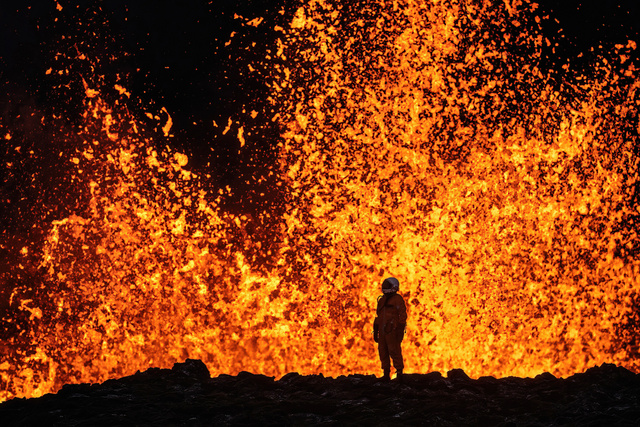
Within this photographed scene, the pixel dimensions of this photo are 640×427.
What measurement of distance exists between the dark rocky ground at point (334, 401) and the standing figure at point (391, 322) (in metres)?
0.36

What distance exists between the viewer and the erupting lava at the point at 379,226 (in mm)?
14023

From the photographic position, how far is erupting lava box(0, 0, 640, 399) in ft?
46.0

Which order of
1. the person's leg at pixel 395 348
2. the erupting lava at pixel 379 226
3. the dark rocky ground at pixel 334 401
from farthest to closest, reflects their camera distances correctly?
the erupting lava at pixel 379 226 → the person's leg at pixel 395 348 → the dark rocky ground at pixel 334 401

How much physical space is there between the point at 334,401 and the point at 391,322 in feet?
3.76

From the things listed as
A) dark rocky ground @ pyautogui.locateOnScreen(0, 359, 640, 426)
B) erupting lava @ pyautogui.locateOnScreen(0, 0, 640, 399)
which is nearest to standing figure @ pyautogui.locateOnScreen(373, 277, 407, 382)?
dark rocky ground @ pyautogui.locateOnScreen(0, 359, 640, 426)

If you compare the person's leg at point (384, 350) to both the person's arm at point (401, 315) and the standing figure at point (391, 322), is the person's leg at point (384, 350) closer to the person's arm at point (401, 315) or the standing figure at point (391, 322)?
the standing figure at point (391, 322)

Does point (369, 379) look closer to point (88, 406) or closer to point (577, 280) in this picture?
point (88, 406)

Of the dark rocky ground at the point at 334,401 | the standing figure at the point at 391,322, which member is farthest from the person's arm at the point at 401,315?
the dark rocky ground at the point at 334,401

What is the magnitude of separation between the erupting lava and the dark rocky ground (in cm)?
441

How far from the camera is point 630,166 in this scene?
50.0 ft

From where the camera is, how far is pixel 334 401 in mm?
8609

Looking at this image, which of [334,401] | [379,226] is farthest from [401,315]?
[379,226]

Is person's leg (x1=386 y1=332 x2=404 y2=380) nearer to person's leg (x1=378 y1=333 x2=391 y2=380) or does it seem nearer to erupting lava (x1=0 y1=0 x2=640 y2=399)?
person's leg (x1=378 y1=333 x2=391 y2=380)

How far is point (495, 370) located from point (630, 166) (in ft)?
16.0
